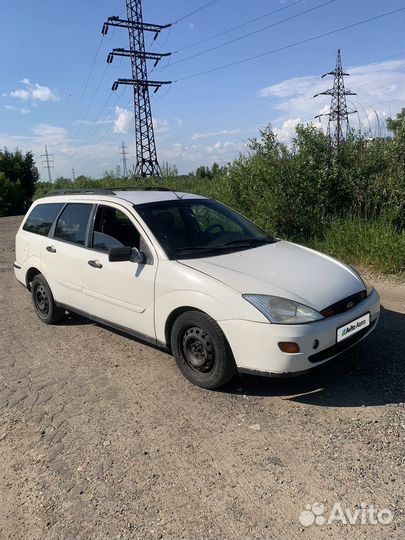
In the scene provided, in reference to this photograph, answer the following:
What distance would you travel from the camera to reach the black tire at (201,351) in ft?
12.0

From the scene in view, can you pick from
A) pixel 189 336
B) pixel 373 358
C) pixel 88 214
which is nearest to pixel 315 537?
pixel 189 336

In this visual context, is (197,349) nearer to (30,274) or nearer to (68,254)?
(68,254)

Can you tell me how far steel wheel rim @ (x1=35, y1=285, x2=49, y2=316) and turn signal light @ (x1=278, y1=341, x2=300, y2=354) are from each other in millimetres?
3575

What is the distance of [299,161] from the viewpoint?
913 centimetres

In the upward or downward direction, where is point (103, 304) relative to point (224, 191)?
downward

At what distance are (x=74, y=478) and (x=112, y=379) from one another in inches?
55.6

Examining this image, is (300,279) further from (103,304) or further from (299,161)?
(299,161)

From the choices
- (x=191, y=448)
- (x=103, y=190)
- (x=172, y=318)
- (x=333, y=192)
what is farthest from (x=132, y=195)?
(x=333, y=192)

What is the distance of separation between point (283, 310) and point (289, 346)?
276mm

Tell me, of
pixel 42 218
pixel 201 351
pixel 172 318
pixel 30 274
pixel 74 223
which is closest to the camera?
pixel 201 351

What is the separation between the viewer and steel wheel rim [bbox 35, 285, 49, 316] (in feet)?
19.5

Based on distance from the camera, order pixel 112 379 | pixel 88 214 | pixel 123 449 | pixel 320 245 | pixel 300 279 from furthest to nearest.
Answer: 1. pixel 320 245
2. pixel 88 214
3. pixel 112 379
4. pixel 300 279
5. pixel 123 449

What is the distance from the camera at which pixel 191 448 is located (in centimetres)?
315

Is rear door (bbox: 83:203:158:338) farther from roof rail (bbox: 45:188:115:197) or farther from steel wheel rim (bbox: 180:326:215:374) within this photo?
steel wheel rim (bbox: 180:326:215:374)
